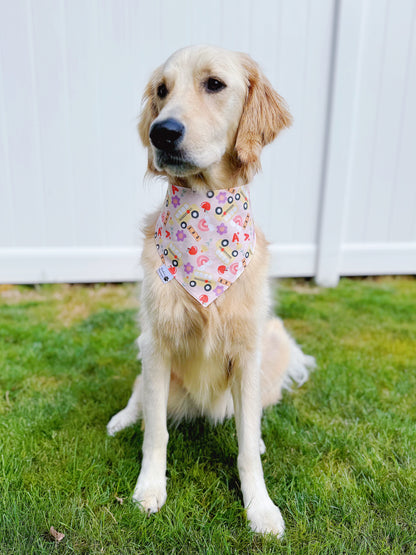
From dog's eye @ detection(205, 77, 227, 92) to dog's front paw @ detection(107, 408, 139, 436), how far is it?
4.60 feet

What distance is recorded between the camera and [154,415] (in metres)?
1.67

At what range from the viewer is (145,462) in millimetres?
1699

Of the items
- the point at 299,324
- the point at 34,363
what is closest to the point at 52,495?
the point at 34,363

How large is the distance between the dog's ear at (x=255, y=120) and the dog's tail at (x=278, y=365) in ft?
2.94

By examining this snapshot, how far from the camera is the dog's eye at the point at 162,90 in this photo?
63.2 inches

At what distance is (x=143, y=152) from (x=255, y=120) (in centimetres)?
229

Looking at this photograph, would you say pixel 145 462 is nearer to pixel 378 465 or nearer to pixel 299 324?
pixel 378 465

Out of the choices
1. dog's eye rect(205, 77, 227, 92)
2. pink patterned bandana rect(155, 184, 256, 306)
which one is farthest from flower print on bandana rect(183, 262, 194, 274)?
dog's eye rect(205, 77, 227, 92)

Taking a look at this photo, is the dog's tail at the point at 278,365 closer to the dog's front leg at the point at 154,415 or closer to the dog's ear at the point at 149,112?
the dog's front leg at the point at 154,415

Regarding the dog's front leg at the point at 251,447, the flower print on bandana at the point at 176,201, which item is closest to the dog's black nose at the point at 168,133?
the flower print on bandana at the point at 176,201

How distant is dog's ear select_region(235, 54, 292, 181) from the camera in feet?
5.10

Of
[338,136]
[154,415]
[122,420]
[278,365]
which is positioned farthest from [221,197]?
[338,136]

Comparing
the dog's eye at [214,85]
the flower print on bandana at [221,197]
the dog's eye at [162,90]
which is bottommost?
the flower print on bandana at [221,197]

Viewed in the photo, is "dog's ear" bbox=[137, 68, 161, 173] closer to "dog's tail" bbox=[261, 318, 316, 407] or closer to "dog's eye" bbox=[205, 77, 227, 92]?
"dog's eye" bbox=[205, 77, 227, 92]
